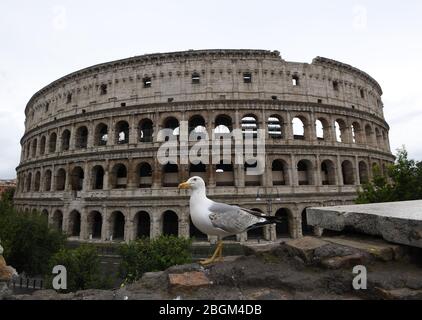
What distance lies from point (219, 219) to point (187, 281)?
3.32ft

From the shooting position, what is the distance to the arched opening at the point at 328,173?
2397 cm

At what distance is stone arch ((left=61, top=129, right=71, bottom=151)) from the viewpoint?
27434 millimetres

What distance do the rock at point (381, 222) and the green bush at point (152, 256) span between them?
10539 mm

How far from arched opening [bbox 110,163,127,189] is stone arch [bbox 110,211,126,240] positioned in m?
2.57

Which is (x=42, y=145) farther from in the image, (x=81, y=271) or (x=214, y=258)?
(x=214, y=258)

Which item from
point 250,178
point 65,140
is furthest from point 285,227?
point 65,140

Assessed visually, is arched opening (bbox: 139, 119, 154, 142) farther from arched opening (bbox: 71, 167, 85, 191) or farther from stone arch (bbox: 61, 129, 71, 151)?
stone arch (bbox: 61, 129, 71, 151)

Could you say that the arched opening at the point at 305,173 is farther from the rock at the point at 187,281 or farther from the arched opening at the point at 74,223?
the rock at the point at 187,281

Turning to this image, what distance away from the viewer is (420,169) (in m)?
14.8

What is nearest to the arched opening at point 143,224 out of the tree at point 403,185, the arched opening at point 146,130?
the arched opening at point 146,130

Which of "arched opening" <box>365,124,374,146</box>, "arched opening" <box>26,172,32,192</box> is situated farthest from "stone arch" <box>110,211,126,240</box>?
"arched opening" <box>365,124,374,146</box>

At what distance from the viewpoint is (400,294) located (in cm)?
222
